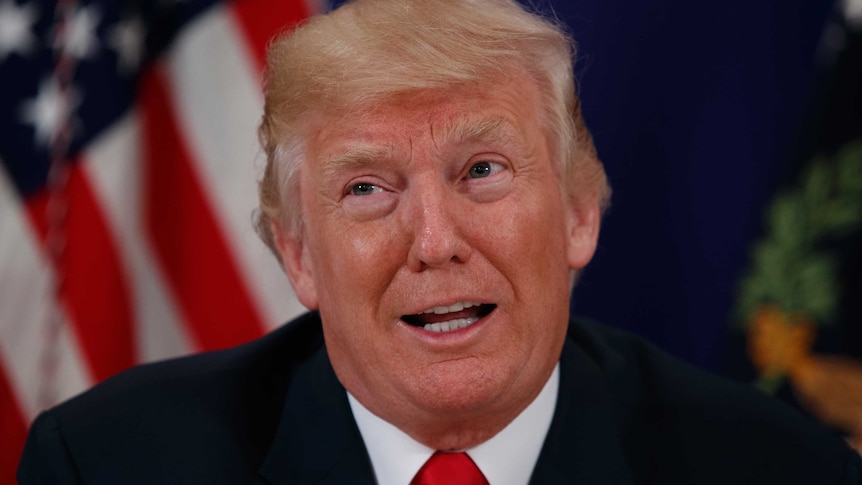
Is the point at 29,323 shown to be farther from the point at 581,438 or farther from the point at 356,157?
the point at 581,438

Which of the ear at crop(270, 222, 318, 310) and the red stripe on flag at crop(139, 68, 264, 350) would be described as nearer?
the ear at crop(270, 222, 318, 310)

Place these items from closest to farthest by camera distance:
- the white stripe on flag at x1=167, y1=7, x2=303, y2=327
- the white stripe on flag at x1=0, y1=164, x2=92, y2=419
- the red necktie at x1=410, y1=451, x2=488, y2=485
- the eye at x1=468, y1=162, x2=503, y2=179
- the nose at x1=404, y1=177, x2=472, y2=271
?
the nose at x1=404, y1=177, x2=472, y2=271 → the eye at x1=468, y1=162, x2=503, y2=179 → the red necktie at x1=410, y1=451, x2=488, y2=485 → the white stripe on flag at x1=0, y1=164, x2=92, y2=419 → the white stripe on flag at x1=167, y1=7, x2=303, y2=327

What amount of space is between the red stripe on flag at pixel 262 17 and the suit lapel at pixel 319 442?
1.28m

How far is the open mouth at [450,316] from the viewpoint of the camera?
177 centimetres

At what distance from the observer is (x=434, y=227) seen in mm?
1700

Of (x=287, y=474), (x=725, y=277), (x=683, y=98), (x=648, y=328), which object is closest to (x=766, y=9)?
(x=683, y=98)

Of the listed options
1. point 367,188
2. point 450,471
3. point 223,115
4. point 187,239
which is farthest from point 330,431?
point 223,115

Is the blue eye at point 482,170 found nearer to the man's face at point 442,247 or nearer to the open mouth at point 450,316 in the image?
the man's face at point 442,247

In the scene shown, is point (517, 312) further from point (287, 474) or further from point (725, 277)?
point (725, 277)

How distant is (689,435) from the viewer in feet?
6.77

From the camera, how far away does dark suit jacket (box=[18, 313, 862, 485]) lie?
1994mm

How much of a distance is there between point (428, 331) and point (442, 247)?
0.17 m

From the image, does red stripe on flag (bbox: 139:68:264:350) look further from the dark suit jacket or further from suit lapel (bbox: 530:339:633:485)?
suit lapel (bbox: 530:339:633:485)

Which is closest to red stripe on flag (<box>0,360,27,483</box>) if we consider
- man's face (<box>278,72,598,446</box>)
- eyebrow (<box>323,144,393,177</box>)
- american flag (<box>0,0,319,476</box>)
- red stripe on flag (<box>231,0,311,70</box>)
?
american flag (<box>0,0,319,476</box>)
